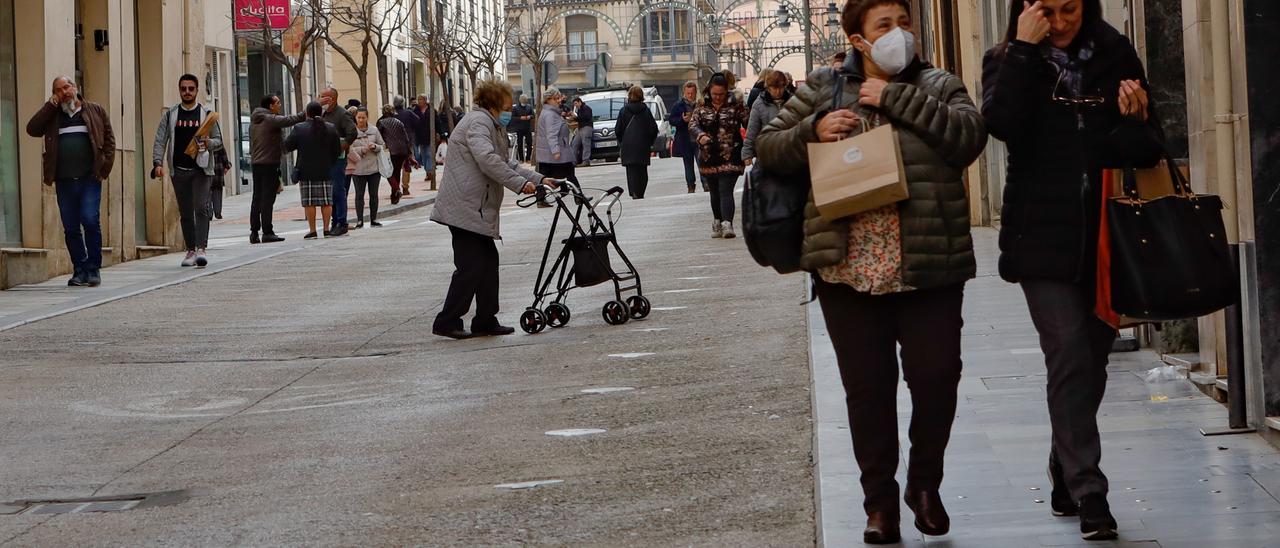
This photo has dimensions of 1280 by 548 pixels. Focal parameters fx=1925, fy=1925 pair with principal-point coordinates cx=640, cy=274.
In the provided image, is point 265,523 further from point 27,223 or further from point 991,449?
point 27,223

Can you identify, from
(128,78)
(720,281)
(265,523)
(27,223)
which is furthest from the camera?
(128,78)

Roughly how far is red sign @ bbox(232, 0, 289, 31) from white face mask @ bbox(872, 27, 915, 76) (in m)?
30.6

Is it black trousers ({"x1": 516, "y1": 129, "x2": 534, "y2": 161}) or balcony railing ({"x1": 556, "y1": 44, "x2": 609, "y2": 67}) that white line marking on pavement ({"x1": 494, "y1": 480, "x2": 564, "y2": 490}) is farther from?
balcony railing ({"x1": 556, "y1": 44, "x2": 609, "y2": 67})

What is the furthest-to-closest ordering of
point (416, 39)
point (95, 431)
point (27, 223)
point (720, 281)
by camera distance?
point (416, 39), point (27, 223), point (720, 281), point (95, 431)

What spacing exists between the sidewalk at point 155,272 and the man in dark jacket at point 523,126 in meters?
15.7

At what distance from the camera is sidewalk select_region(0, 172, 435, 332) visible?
15.4 metres

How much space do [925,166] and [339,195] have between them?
64.1 ft

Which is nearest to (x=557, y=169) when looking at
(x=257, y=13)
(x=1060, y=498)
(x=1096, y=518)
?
(x=257, y=13)

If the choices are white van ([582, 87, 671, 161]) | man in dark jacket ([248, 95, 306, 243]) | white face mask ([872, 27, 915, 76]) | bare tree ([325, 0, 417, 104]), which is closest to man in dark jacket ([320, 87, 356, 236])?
man in dark jacket ([248, 95, 306, 243])

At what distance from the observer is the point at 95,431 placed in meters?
9.11

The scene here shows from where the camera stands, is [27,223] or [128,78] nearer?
[27,223]

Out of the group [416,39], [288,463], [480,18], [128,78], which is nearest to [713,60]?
[480,18]

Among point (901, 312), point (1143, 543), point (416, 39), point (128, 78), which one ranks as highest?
point (416, 39)

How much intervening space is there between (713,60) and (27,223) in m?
87.2
